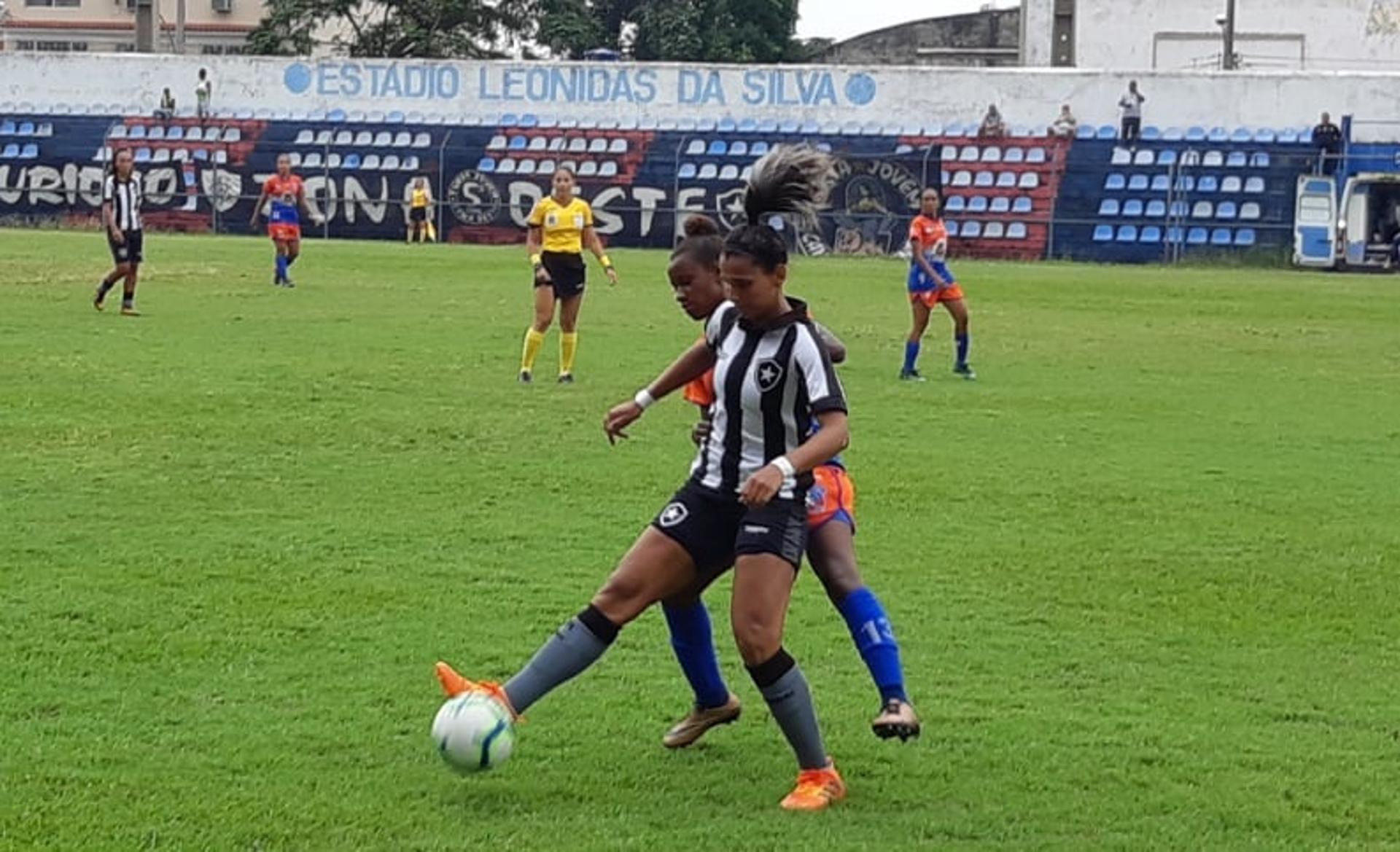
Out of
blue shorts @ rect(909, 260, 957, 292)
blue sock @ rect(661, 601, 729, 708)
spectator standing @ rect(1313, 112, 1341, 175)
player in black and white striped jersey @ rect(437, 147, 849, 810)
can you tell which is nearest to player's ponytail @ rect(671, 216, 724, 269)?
player in black and white striped jersey @ rect(437, 147, 849, 810)

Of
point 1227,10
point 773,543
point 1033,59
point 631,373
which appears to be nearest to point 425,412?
point 631,373

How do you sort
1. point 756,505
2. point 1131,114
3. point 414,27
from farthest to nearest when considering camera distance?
point 414,27
point 1131,114
point 756,505

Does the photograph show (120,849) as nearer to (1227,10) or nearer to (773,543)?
(773,543)

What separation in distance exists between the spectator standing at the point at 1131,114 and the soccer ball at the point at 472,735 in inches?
1708

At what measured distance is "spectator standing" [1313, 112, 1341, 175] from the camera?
150 ft

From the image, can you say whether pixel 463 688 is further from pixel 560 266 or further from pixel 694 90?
pixel 694 90

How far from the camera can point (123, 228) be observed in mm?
23938

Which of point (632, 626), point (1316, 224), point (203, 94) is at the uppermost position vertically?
point (203, 94)

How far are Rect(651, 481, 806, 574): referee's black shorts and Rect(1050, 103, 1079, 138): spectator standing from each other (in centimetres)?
4315

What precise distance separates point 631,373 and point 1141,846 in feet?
42.9

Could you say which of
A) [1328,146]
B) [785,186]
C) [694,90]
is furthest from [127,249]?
[1328,146]

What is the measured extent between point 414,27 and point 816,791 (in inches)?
2558

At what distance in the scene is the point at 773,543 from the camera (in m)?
6.20

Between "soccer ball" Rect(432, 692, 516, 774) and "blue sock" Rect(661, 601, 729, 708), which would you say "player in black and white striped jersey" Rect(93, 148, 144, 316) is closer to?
"blue sock" Rect(661, 601, 729, 708)
